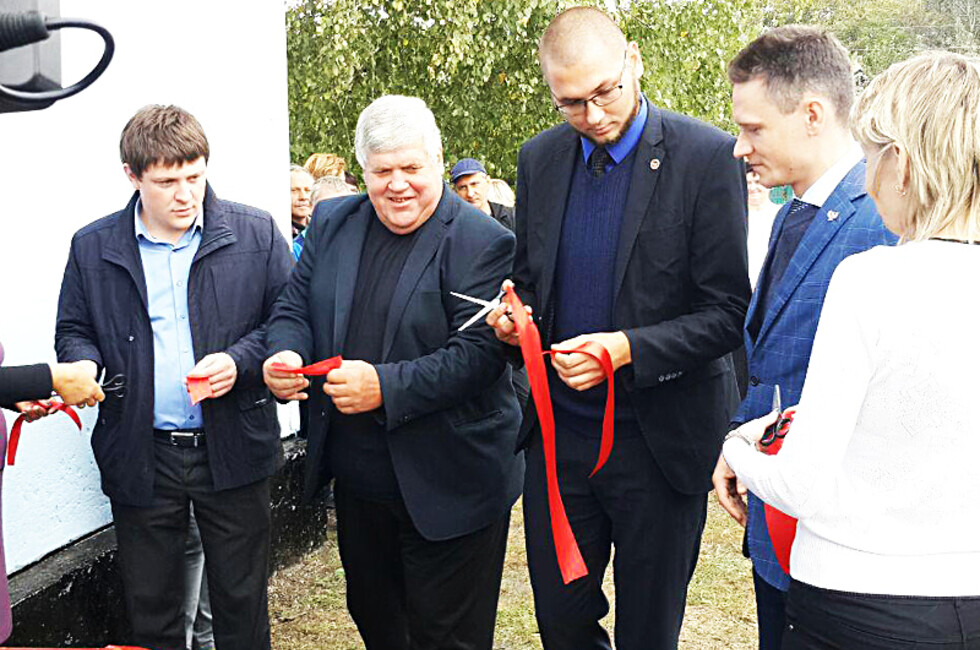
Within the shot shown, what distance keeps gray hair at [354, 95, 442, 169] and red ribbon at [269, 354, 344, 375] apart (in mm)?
614

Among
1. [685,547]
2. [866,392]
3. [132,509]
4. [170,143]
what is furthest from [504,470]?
[866,392]

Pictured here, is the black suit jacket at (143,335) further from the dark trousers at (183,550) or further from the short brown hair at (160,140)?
the short brown hair at (160,140)

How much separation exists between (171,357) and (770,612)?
2004mm

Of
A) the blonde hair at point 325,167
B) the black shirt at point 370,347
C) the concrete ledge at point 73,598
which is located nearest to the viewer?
the black shirt at point 370,347

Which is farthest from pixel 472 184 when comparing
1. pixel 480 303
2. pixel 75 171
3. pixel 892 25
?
pixel 892 25

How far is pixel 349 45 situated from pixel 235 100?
7.61 metres

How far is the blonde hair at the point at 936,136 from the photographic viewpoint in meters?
1.97

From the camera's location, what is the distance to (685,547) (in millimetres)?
3354

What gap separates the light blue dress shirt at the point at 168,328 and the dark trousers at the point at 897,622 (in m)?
2.24

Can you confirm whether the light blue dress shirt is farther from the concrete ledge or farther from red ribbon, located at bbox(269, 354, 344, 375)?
the concrete ledge

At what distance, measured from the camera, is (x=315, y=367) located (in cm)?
328

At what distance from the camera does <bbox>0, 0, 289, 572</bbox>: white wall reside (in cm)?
405

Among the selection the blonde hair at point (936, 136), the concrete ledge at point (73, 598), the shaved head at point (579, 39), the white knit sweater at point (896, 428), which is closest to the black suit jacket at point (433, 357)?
the shaved head at point (579, 39)

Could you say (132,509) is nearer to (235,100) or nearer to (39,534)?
(39,534)
